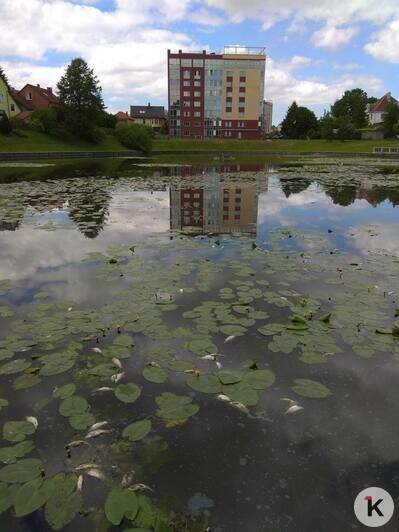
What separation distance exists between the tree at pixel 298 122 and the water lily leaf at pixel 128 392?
97503 millimetres

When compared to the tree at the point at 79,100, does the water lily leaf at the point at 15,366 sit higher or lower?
lower

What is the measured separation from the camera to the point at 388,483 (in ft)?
8.41

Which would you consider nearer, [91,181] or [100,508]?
[100,508]

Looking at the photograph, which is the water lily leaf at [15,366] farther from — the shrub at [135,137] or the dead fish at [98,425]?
the shrub at [135,137]

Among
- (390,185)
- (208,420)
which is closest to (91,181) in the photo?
(390,185)

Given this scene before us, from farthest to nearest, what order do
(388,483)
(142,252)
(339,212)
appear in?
(339,212) → (142,252) → (388,483)

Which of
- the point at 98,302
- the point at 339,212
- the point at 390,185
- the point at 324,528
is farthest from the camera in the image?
the point at 390,185

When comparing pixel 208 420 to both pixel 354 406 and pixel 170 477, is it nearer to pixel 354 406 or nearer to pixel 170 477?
pixel 170 477

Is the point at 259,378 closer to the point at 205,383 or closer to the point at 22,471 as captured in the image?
the point at 205,383

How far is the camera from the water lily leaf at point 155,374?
3.60 meters

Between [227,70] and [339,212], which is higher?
[227,70]

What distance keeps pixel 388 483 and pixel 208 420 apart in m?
1.38

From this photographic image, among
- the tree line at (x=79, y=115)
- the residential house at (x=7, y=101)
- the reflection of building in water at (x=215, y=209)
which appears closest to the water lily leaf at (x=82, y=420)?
the reflection of building in water at (x=215, y=209)

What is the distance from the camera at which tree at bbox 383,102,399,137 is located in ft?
242
